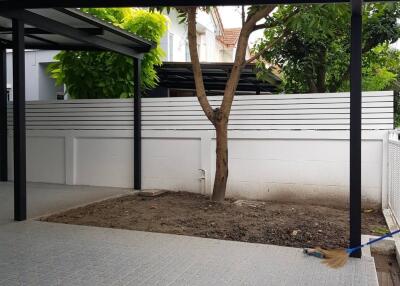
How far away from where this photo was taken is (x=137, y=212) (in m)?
7.30

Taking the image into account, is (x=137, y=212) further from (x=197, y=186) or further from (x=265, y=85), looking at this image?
(x=265, y=85)

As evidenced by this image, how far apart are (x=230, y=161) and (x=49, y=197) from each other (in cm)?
351

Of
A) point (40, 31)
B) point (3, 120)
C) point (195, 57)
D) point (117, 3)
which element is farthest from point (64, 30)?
point (3, 120)

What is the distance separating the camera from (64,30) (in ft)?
24.9

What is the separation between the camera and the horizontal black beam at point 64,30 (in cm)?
656

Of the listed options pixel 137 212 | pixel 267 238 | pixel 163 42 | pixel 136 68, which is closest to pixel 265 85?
pixel 163 42

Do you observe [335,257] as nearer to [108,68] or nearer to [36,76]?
[108,68]

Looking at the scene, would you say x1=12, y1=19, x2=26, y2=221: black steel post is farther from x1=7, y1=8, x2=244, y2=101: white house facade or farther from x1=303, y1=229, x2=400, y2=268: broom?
x1=7, y1=8, x2=244, y2=101: white house facade

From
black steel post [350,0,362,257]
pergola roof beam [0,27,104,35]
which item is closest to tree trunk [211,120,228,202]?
pergola roof beam [0,27,104,35]

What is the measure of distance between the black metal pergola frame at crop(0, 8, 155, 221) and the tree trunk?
7.74ft

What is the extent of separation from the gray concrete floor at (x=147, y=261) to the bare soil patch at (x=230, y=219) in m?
0.41

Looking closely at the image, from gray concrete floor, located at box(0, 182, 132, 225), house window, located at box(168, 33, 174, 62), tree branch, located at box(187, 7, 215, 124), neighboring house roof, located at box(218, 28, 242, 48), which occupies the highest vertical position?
neighboring house roof, located at box(218, 28, 242, 48)

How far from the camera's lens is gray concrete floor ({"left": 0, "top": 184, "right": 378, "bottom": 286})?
4.28m

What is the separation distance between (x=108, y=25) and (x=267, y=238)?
468 cm
